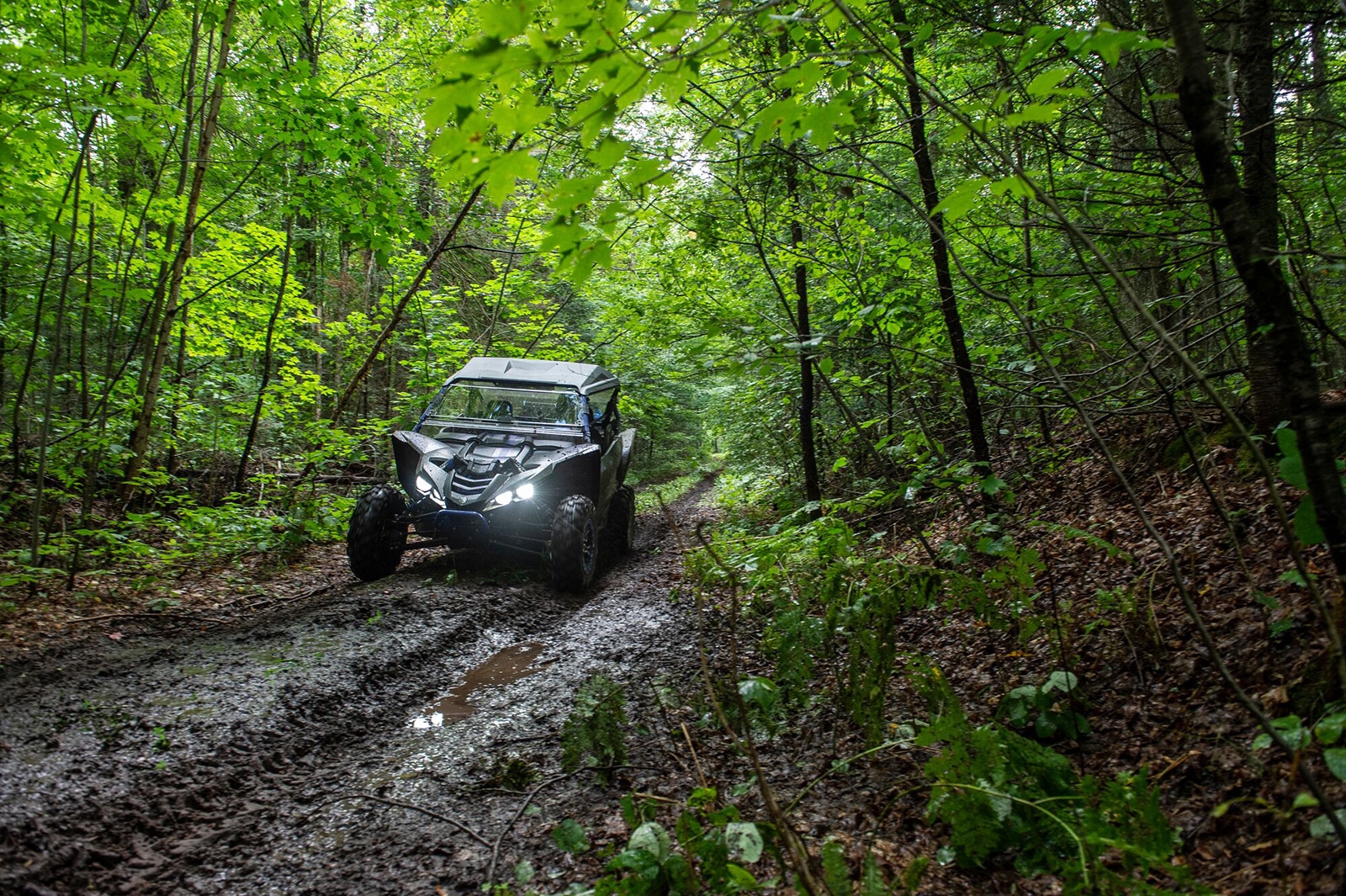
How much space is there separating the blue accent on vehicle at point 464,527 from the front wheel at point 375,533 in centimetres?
49

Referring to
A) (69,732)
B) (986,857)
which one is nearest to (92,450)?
(69,732)

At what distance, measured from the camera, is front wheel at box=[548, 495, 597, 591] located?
583 centimetres

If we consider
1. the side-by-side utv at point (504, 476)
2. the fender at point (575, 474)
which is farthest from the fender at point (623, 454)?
the fender at point (575, 474)

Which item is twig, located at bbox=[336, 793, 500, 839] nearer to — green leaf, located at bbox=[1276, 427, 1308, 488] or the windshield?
green leaf, located at bbox=[1276, 427, 1308, 488]

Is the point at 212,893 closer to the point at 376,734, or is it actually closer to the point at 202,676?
the point at 376,734

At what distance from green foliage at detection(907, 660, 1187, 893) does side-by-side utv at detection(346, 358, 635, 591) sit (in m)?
4.20

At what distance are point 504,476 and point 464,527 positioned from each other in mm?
601

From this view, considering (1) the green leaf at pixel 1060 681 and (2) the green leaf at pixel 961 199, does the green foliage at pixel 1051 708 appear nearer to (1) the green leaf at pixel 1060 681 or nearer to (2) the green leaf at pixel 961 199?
(1) the green leaf at pixel 1060 681

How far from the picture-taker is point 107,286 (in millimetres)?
6398

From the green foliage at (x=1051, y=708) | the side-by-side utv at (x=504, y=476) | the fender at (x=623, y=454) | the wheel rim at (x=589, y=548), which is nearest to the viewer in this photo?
the green foliage at (x=1051, y=708)

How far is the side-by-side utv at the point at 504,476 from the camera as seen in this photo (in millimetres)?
5867

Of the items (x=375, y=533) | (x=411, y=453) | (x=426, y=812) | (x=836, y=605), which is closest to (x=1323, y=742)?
(x=836, y=605)

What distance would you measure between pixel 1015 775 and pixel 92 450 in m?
7.33

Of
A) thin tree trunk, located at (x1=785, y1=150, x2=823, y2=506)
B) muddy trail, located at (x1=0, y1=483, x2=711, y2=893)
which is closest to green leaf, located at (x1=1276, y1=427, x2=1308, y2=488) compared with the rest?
muddy trail, located at (x1=0, y1=483, x2=711, y2=893)
